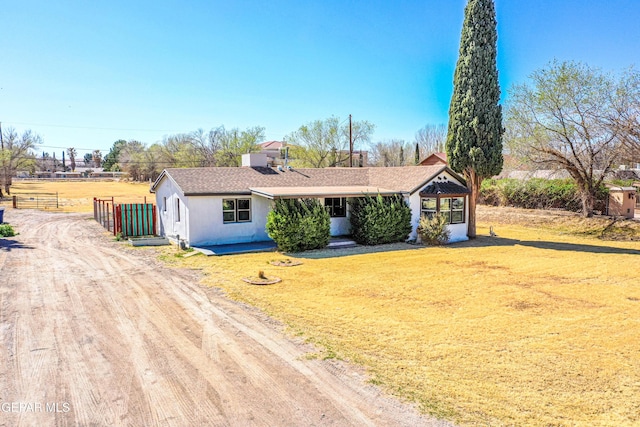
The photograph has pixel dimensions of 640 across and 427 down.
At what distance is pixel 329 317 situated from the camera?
31.1 feet

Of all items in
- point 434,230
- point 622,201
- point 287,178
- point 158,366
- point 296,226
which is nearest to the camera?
point 158,366

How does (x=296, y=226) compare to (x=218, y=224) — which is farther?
(x=218, y=224)

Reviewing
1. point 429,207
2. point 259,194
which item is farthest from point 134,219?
point 429,207

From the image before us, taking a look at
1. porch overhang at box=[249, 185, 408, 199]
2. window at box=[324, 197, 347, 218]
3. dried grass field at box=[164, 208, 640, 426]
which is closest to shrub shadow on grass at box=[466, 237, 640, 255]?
dried grass field at box=[164, 208, 640, 426]

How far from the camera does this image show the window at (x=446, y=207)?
2022 cm

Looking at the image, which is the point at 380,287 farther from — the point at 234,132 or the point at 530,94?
the point at 234,132

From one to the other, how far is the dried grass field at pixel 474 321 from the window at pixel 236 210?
271 cm

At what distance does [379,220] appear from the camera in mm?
19156

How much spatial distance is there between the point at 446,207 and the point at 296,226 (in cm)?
801

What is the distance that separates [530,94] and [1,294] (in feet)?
88.4

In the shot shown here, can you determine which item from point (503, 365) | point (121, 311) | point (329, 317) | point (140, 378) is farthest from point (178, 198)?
point (503, 365)

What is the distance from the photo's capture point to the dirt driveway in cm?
553

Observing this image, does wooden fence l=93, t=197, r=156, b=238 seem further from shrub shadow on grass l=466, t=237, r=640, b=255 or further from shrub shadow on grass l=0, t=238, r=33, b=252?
shrub shadow on grass l=466, t=237, r=640, b=255

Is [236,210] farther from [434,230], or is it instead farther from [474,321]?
[474,321]
